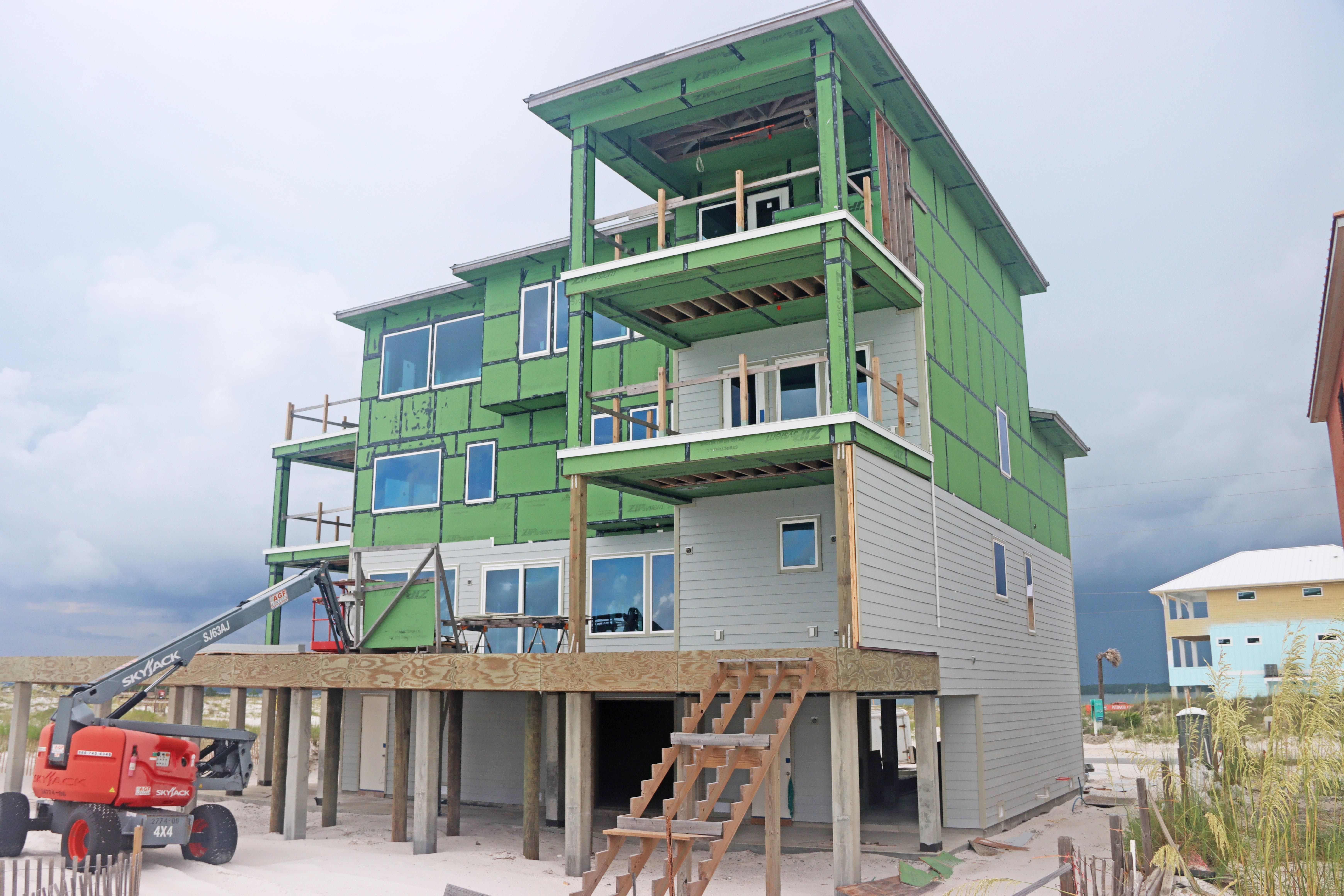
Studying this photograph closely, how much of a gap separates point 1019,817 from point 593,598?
9.32 metres

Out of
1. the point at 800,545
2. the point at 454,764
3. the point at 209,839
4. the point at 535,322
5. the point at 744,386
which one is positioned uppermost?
the point at 535,322

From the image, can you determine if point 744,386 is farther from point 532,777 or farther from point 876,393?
point 532,777

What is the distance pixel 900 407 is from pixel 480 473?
10.9 meters

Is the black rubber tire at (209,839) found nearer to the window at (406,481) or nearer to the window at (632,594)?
the window at (632,594)

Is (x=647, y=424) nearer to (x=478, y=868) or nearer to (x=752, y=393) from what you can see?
(x=752, y=393)

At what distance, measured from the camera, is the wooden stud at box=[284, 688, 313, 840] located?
16266mm

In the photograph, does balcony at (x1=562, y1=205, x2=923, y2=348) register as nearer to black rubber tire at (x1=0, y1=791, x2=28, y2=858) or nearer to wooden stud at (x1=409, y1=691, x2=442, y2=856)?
wooden stud at (x1=409, y1=691, x2=442, y2=856)

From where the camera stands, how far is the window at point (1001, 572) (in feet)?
67.2

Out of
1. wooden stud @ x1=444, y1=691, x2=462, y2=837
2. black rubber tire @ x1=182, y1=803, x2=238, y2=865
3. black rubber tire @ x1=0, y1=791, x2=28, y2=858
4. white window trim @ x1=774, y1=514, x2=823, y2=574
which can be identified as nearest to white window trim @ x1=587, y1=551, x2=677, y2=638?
white window trim @ x1=774, y1=514, x2=823, y2=574

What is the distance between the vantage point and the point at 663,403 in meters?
16.3

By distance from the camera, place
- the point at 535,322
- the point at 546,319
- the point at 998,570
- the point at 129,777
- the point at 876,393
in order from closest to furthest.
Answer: the point at 129,777 < the point at 876,393 < the point at 998,570 < the point at 546,319 < the point at 535,322

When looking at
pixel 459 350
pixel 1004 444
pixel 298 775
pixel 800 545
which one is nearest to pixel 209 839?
pixel 298 775

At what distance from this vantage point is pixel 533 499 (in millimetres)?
22859

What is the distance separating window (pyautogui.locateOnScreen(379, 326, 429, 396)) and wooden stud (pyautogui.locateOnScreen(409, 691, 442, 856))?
1132 centimetres
